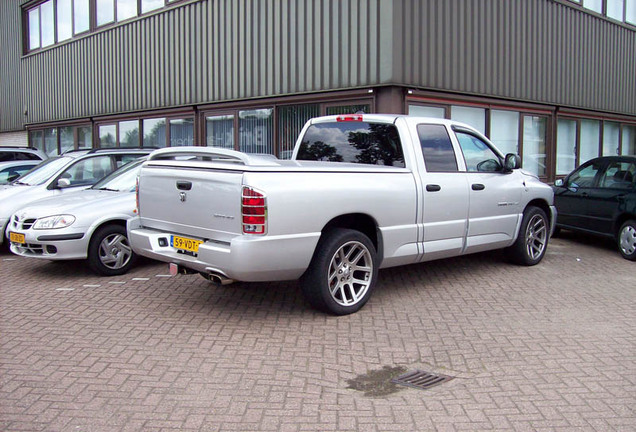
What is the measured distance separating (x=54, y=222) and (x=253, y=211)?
3549 millimetres

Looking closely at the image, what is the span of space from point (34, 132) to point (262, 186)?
747 inches

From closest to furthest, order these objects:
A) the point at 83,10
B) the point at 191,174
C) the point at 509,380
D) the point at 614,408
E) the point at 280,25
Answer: the point at 614,408
the point at 509,380
the point at 191,174
the point at 280,25
the point at 83,10

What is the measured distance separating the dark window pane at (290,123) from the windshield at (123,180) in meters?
3.75

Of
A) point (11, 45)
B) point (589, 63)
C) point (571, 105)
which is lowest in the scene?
point (571, 105)

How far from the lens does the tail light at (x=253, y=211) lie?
4.93m

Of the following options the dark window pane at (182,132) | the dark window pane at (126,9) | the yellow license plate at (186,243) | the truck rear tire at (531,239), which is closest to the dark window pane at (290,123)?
the dark window pane at (182,132)

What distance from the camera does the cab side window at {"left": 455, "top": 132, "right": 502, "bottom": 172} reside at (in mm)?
7098

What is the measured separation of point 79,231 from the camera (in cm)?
723

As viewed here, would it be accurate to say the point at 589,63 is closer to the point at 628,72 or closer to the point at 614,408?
the point at 628,72

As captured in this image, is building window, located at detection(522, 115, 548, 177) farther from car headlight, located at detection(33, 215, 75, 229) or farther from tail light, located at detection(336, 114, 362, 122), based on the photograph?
car headlight, located at detection(33, 215, 75, 229)

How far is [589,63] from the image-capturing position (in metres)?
14.6

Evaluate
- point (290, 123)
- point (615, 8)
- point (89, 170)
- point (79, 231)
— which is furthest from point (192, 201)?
point (615, 8)

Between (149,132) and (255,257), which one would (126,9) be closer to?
(149,132)

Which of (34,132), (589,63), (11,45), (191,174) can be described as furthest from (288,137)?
(11,45)
